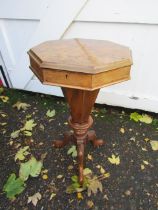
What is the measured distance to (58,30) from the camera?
2.30 m

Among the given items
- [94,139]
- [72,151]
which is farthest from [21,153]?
[94,139]

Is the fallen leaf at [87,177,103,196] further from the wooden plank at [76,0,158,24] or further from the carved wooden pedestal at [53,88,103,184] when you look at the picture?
the wooden plank at [76,0,158,24]

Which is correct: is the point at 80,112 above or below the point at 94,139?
above

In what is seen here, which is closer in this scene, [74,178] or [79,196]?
[79,196]

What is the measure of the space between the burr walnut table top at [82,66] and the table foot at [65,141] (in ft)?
2.86

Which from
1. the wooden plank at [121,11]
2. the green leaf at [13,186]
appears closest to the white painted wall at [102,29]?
the wooden plank at [121,11]

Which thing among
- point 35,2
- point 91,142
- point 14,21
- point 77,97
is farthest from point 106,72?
point 14,21

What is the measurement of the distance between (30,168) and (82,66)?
1.27 metres

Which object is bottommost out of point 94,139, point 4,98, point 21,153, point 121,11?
point 4,98

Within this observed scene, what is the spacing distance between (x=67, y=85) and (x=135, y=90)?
54.0 inches

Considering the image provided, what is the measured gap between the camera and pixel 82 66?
1.21 m

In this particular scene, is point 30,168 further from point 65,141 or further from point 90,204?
point 90,204

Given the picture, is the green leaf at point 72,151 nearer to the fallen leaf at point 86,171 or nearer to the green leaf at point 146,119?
the fallen leaf at point 86,171

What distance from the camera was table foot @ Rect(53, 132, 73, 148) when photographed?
212 cm
